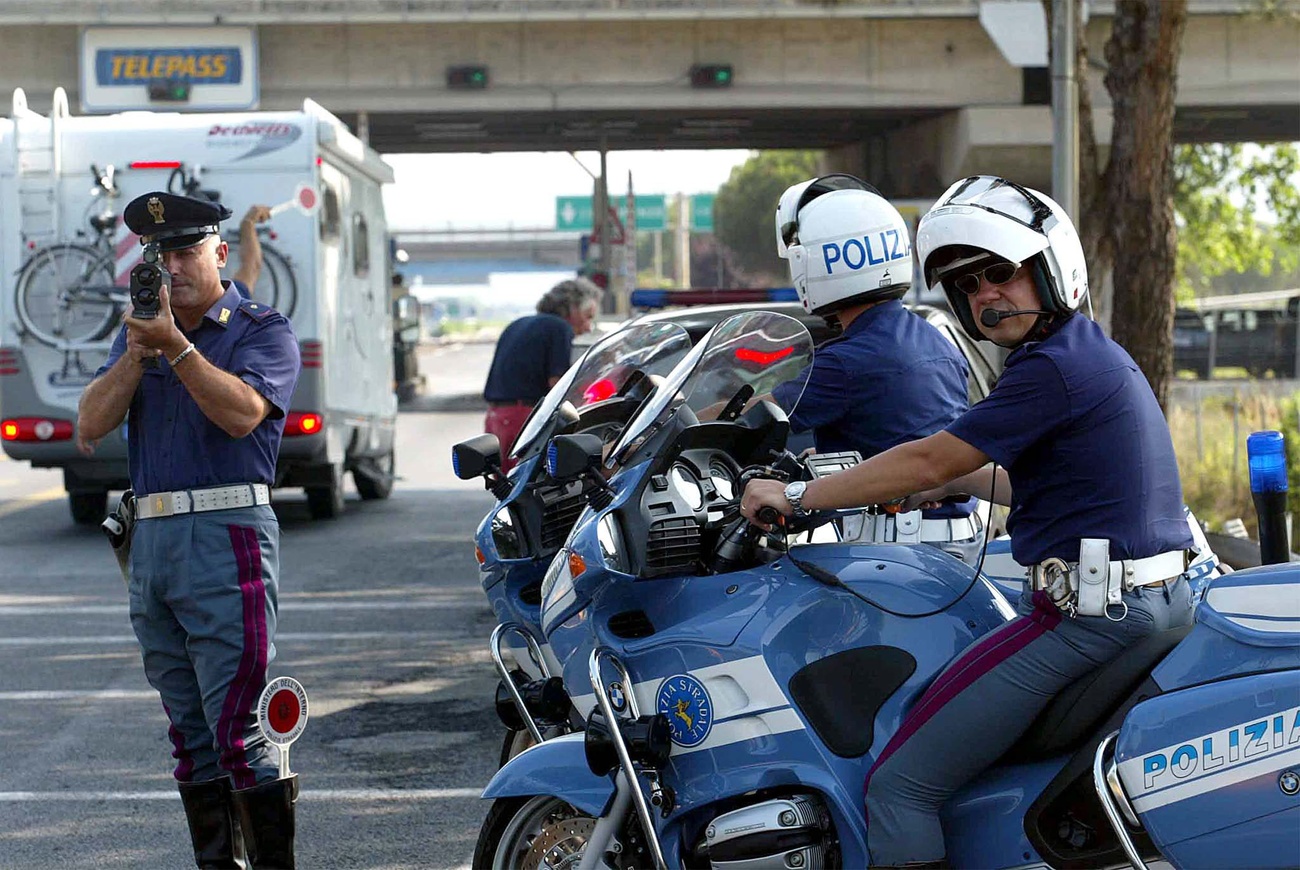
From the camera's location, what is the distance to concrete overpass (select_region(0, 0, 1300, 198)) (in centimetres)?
2980

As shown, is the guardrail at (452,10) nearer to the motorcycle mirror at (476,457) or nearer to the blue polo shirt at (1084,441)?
the motorcycle mirror at (476,457)

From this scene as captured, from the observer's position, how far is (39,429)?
45.1 feet

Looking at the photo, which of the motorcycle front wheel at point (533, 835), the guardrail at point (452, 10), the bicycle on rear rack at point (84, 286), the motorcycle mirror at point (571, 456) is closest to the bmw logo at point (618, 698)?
the motorcycle front wheel at point (533, 835)

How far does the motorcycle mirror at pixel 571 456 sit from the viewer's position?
12.6 feet

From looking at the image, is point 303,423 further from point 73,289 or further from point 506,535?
point 506,535

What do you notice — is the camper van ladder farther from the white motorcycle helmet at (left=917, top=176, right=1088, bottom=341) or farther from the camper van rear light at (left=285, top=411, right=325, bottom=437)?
the white motorcycle helmet at (left=917, top=176, right=1088, bottom=341)

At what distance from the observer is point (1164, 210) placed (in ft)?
40.8

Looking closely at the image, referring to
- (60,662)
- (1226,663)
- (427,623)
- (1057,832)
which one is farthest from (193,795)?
(427,623)

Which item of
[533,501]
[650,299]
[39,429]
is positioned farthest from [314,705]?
[39,429]

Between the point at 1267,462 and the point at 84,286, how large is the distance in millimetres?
11140

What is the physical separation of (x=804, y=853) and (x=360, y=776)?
340cm

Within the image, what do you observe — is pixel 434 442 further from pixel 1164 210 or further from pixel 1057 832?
pixel 1057 832

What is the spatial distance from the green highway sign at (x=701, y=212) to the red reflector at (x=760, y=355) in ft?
225

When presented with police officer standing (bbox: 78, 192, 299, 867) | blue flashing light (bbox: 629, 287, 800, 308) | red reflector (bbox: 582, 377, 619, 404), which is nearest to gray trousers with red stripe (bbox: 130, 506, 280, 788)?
police officer standing (bbox: 78, 192, 299, 867)
